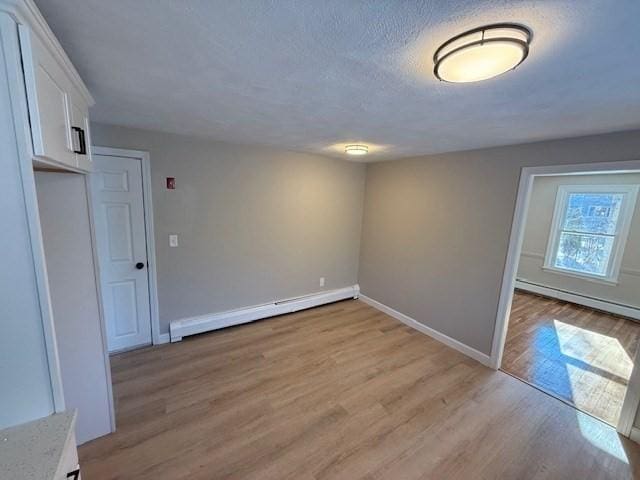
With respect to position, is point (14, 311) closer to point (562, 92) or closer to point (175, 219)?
point (175, 219)

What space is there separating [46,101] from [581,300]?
22.3ft

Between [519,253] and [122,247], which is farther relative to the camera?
[122,247]

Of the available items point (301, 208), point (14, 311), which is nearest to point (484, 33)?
point (14, 311)

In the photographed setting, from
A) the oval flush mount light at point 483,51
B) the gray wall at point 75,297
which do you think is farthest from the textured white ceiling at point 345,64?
the gray wall at point 75,297

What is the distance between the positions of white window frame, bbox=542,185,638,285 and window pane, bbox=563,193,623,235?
0.20 feet

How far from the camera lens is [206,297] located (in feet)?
10.5

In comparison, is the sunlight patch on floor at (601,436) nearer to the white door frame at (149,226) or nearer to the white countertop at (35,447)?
the white countertop at (35,447)

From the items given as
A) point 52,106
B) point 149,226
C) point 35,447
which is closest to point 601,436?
point 35,447

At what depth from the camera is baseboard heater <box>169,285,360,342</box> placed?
3.05 m

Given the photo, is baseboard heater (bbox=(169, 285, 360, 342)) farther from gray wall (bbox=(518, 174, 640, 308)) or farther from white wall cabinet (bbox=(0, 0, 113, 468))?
gray wall (bbox=(518, 174, 640, 308))

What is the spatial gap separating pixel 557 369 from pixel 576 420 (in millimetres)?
776

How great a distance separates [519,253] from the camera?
253 centimetres

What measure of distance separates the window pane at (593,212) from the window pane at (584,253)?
14 cm

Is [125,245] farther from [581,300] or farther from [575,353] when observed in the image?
[581,300]
